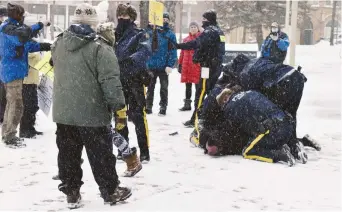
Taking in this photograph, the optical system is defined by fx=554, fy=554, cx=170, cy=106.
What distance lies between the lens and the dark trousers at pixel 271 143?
6625 mm

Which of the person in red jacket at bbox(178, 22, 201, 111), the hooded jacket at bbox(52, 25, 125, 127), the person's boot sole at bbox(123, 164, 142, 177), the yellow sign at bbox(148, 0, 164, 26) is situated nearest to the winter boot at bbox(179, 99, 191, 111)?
the person in red jacket at bbox(178, 22, 201, 111)

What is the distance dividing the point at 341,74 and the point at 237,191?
696 inches

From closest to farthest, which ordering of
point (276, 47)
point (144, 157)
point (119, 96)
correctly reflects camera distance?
point (119, 96), point (144, 157), point (276, 47)

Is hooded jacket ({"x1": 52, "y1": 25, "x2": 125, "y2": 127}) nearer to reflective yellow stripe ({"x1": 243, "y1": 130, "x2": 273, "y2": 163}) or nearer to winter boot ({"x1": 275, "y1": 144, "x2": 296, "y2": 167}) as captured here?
reflective yellow stripe ({"x1": 243, "y1": 130, "x2": 273, "y2": 163})

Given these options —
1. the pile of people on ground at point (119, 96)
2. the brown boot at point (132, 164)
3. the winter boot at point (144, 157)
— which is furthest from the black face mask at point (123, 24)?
the winter boot at point (144, 157)

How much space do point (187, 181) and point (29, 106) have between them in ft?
10.5

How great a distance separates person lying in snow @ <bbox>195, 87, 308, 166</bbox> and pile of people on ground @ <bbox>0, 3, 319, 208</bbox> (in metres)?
0.01

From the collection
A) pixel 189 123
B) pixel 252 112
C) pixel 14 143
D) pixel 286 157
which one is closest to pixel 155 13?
pixel 252 112

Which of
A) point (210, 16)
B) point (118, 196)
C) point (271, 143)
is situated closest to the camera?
point (118, 196)

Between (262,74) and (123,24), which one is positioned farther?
(262,74)

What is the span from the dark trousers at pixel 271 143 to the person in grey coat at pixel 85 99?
2.44m

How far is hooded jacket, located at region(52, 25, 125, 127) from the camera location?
451 centimetres

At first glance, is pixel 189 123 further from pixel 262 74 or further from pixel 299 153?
pixel 299 153

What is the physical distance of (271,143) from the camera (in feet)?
21.9
